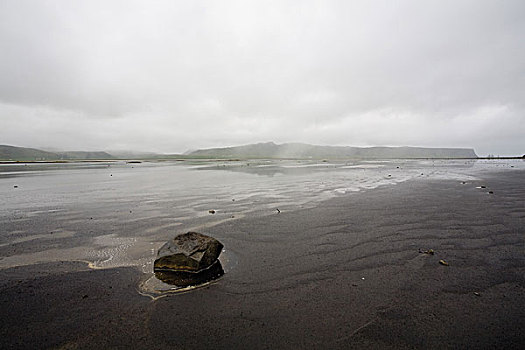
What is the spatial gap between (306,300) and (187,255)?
9.50ft

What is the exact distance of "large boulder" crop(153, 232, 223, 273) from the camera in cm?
576

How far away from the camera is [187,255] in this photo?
5766 millimetres

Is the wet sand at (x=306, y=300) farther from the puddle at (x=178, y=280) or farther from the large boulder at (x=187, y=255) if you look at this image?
the large boulder at (x=187, y=255)

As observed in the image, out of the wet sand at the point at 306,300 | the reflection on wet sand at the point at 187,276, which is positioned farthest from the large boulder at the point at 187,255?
the wet sand at the point at 306,300

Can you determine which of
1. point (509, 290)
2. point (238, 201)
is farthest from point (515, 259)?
point (238, 201)

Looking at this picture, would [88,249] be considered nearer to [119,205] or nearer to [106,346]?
[106,346]

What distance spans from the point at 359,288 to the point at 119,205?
43.8ft

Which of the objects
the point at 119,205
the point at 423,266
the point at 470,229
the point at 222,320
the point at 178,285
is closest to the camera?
the point at 222,320

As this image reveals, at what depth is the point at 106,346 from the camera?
362 cm

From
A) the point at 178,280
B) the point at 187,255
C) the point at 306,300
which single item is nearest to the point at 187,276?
the point at 178,280

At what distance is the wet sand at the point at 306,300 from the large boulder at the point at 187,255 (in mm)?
653

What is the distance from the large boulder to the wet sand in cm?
65

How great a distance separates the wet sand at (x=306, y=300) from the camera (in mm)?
3711

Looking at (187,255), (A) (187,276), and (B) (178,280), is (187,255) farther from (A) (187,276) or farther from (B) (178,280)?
(B) (178,280)
